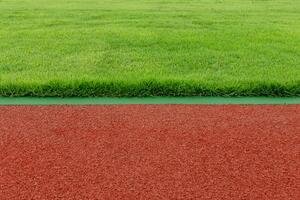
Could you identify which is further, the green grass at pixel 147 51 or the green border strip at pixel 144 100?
the green grass at pixel 147 51

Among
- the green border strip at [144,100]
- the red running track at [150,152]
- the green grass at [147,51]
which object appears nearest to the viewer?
the red running track at [150,152]

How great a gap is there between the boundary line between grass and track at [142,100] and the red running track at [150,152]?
162mm

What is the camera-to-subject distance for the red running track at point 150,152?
134 inches

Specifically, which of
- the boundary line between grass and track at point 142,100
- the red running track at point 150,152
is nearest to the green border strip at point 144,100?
the boundary line between grass and track at point 142,100

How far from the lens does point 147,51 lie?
695 centimetres

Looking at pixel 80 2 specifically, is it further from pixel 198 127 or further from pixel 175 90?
pixel 198 127

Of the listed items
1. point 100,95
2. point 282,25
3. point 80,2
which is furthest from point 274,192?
point 80,2

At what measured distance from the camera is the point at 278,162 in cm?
384

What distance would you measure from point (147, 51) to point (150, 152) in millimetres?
3132

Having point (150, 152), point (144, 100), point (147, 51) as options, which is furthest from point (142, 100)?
point (147, 51)

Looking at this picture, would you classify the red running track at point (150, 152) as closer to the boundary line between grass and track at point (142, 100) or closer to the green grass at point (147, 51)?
the boundary line between grass and track at point (142, 100)

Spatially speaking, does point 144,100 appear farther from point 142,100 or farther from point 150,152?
point 150,152

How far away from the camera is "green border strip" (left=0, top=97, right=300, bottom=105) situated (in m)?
5.14

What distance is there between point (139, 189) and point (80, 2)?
9.54m
